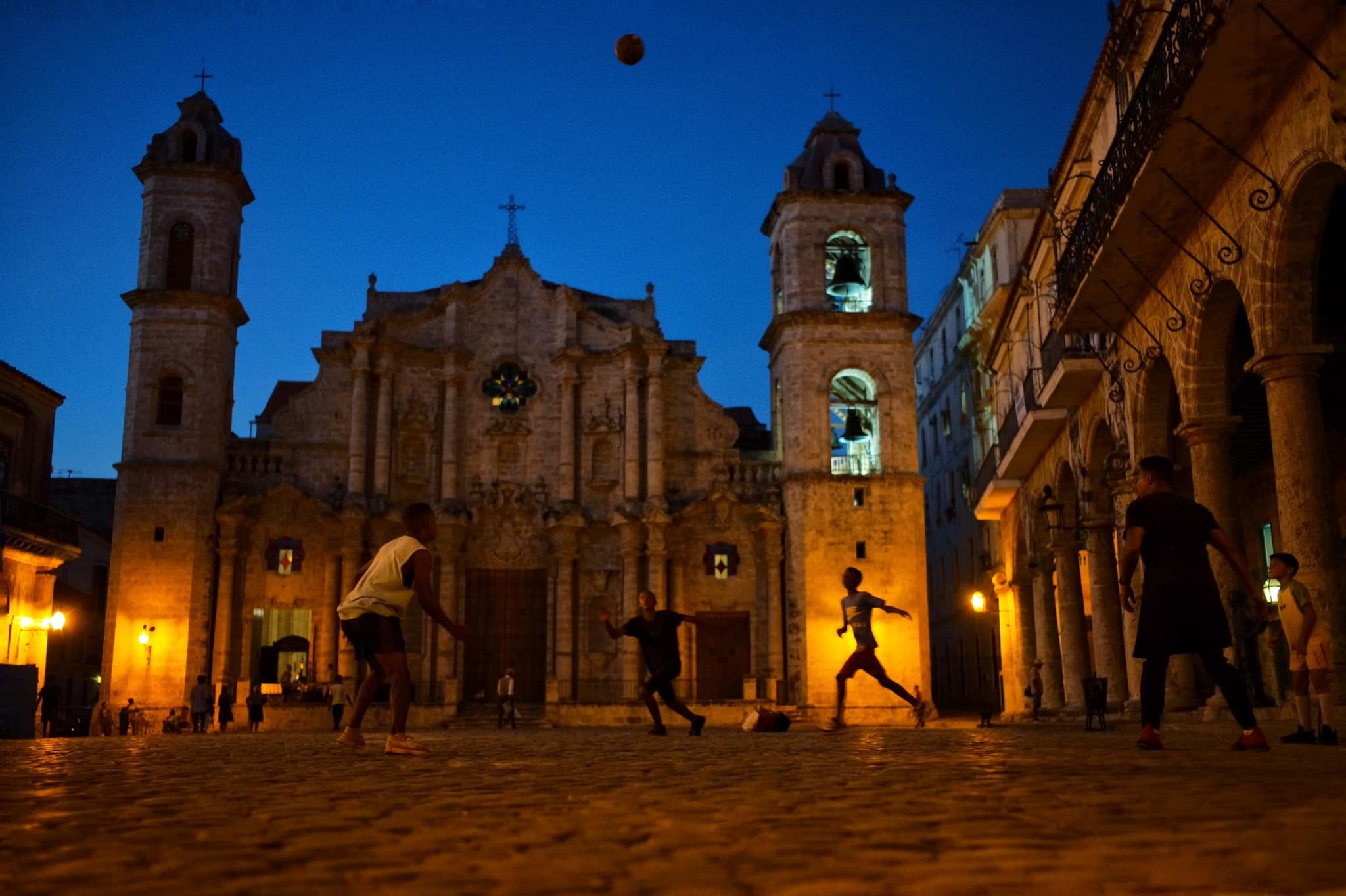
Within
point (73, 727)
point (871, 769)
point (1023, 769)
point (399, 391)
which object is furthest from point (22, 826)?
point (399, 391)

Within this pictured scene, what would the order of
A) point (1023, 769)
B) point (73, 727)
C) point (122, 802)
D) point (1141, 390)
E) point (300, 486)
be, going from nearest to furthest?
point (122, 802)
point (1023, 769)
point (1141, 390)
point (73, 727)
point (300, 486)

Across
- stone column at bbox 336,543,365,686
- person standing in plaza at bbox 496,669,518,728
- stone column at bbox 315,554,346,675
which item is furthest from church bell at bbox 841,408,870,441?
stone column at bbox 315,554,346,675

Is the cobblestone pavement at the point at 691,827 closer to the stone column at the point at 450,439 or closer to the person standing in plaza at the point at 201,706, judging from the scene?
the person standing in plaza at the point at 201,706

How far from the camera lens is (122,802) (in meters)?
4.98

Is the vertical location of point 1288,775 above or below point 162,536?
below

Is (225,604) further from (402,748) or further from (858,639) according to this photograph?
(402,748)

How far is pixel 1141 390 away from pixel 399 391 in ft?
82.4

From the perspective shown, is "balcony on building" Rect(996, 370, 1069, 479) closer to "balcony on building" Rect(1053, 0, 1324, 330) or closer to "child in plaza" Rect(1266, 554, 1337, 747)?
"balcony on building" Rect(1053, 0, 1324, 330)

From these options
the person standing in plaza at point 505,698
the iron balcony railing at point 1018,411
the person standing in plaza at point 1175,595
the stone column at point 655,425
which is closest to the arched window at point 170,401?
the person standing in plaza at point 505,698

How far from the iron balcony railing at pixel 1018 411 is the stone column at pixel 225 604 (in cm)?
2023

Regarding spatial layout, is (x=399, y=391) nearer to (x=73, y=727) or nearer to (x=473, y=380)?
(x=473, y=380)

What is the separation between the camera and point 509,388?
38.0 meters

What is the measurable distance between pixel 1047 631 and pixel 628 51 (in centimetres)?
1436

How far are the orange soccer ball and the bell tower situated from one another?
1783 centimetres
